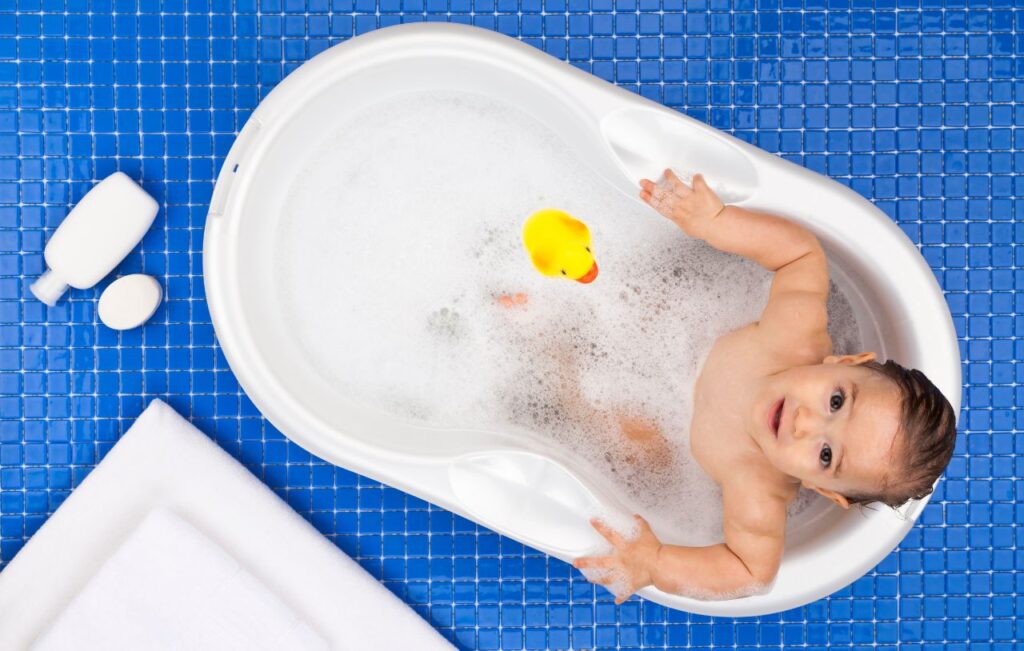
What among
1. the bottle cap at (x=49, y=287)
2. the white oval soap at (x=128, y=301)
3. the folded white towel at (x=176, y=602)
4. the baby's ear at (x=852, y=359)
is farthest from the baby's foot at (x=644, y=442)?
the bottle cap at (x=49, y=287)

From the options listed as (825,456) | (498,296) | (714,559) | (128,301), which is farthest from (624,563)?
(128,301)

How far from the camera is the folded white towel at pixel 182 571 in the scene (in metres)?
1.24

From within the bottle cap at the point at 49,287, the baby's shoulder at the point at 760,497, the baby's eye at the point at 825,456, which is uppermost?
the baby's eye at the point at 825,456

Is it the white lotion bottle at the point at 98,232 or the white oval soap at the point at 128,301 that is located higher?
the white lotion bottle at the point at 98,232

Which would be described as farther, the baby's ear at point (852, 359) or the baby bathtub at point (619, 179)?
the baby bathtub at point (619, 179)

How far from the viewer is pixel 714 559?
1164 millimetres

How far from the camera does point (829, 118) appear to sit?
4.30ft

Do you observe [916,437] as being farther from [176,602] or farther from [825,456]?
[176,602]

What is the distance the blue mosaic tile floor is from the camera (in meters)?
1.31

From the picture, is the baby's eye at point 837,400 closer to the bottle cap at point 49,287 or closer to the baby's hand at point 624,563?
the baby's hand at point 624,563

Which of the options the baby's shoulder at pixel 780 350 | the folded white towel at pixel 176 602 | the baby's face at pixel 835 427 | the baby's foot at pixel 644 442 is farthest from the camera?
the baby's foot at pixel 644 442

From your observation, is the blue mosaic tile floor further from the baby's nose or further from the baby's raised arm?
the baby's nose

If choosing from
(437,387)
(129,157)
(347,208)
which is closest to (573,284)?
(437,387)

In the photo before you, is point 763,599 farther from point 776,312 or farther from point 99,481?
point 99,481
